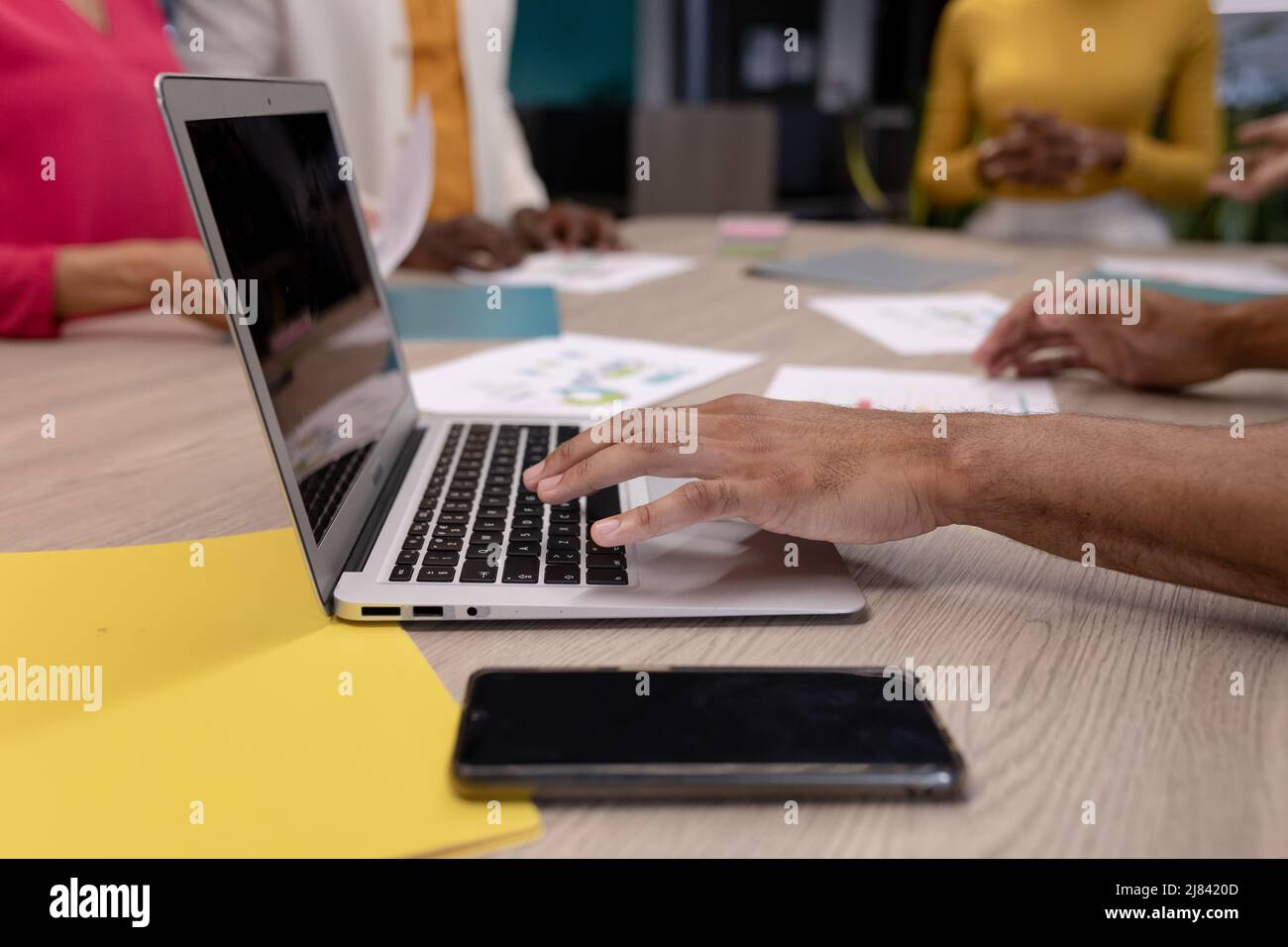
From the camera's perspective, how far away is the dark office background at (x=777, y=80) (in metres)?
4.33

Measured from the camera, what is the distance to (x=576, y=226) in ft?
6.13

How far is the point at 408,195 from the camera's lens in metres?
1.26

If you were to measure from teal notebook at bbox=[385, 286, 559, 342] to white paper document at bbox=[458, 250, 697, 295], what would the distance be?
0.07 metres

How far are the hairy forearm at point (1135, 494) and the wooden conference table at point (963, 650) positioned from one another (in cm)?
2

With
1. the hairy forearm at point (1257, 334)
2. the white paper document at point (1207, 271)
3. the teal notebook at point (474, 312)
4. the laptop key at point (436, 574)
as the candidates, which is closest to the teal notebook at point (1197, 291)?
the white paper document at point (1207, 271)

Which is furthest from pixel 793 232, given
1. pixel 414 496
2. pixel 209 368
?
pixel 414 496

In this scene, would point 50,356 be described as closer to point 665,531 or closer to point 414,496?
point 414,496

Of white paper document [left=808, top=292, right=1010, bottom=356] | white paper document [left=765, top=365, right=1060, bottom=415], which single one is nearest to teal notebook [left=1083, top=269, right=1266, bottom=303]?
white paper document [left=808, top=292, right=1010, bottom=356]

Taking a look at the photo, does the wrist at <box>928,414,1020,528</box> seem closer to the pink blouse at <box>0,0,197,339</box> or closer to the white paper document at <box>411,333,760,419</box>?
the white paper document at <box>411,333,760,419</box>

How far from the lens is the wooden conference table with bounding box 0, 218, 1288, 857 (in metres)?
0.39

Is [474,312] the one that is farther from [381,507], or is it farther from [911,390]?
[381,507]

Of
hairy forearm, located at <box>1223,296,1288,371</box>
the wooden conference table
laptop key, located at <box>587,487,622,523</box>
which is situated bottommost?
the wooden conference table

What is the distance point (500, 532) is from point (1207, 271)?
154 cm

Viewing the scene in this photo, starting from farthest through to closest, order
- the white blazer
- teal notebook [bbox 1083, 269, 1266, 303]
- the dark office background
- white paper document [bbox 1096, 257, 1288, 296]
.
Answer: the dark office background, the white blazer, white paper document [bbox 1096, 257, 1288, 296], teal notebook [bbox 1083, 269, 1266, 303]
